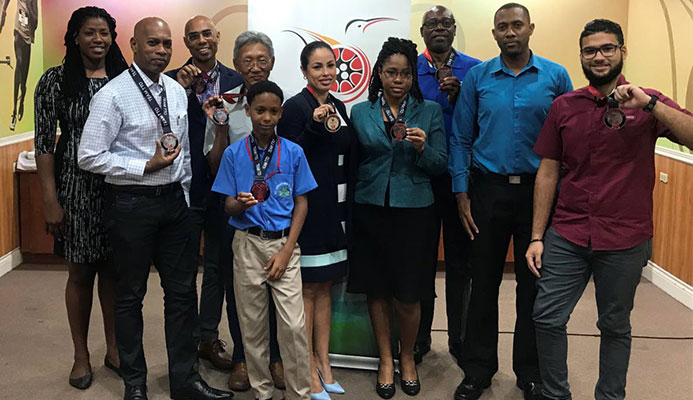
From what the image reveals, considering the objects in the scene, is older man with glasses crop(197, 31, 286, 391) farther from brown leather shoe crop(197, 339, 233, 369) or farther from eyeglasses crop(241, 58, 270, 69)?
brown leather shoe crop(197, 339, 233, 369)

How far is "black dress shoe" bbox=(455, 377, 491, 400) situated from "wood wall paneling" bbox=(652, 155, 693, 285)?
8.21 feet

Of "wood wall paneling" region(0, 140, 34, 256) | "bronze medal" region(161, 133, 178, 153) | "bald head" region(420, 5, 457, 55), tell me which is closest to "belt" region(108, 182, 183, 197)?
"bronze medal" region(161, 133, 178, 153)

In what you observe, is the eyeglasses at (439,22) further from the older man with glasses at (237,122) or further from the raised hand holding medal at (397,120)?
the older man with glasses at (237,122)

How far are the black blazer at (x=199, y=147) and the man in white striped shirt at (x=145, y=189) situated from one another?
0.69 feet

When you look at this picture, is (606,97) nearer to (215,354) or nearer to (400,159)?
(400,159)

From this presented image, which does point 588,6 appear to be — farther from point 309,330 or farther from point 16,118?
point 16,118

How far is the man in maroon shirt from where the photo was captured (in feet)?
9.35

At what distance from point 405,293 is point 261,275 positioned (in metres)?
0.74

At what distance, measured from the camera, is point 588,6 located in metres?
6.46

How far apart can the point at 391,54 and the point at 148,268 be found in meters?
1.52

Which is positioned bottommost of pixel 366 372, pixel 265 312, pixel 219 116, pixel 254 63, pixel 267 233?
pixel 366 372

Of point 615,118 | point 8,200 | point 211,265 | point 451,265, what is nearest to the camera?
point 615,118

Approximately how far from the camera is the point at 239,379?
375 cm

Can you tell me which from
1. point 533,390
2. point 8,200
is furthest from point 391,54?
point 8,200
